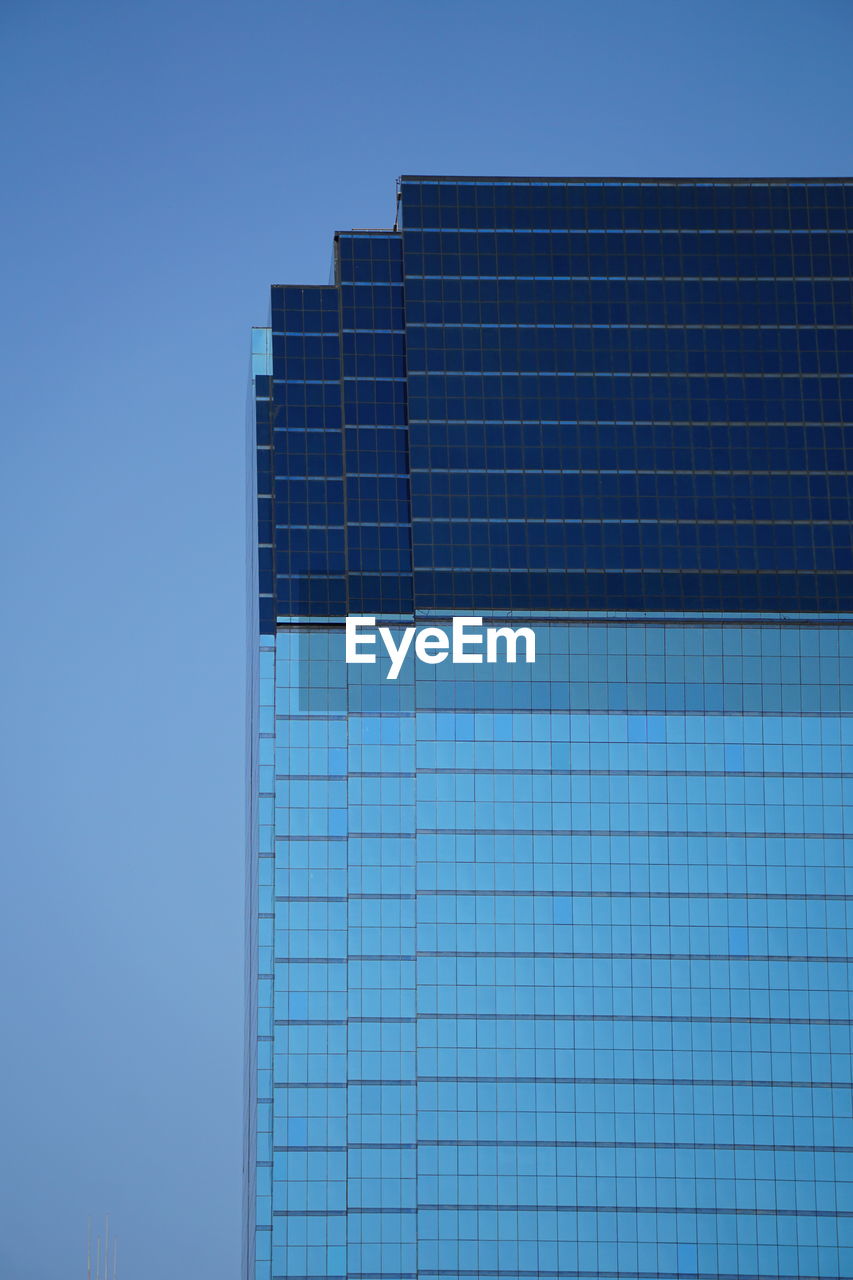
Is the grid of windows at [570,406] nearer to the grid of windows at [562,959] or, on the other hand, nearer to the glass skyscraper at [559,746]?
the glass skyscraper at [559,746]

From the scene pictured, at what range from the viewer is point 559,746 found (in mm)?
101188

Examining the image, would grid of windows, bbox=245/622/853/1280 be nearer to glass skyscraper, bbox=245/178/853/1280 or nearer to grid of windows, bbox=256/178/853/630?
glass skyscraper, bbox=245/178/853/1280

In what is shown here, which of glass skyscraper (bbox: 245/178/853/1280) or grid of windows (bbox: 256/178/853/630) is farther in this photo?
grid of windows (bbox: 256/178/853/630)

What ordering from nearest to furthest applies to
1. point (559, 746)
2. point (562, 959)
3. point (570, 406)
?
1. point (562, 959)
2. point (559, 746)
3. point (570, 406)

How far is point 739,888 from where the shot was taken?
100m

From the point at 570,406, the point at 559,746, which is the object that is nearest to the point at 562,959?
the point at 559,746

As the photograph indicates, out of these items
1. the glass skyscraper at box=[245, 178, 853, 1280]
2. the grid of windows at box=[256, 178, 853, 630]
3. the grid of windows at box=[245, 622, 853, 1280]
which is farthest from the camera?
the grid of windows at box=[256, 178, 853, 630]

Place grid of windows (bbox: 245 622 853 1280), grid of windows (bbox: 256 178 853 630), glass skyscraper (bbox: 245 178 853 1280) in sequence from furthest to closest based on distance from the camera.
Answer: grid of windows (bbox: 256 178 853 630), glass skyscraper (bbox: 245 178 853 1280), grid of windows (bbox: 245 622 853 1280)

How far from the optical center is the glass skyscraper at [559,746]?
9656 cm

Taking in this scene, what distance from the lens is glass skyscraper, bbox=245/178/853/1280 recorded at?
96.6 meters

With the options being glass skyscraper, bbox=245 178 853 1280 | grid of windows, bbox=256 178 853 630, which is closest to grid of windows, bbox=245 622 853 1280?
glass skyscraper, bbox=245 178 853 1280

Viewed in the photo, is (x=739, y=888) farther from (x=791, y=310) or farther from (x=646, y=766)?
(x=791, y=310)

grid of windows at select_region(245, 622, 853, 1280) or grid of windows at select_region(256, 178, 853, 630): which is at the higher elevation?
grid of windows at select_region(256, 178, 853, 630)

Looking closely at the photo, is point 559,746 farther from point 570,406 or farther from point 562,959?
point 570,406
